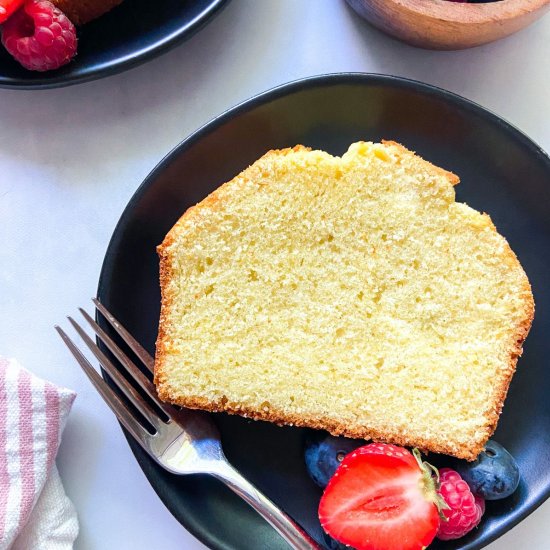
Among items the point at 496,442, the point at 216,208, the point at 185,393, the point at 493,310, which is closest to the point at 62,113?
the point at 216,208

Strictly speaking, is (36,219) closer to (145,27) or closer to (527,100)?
(145,27)

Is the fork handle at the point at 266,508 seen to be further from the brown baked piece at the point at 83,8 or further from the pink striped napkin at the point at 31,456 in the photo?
the brown baked piece at the point at 83,8

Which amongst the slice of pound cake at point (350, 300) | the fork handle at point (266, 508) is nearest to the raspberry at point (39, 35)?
the slice of pound cake at point (350, 300)

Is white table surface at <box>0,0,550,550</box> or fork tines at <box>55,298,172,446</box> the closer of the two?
fork tines at <box>55,298,172,446</box>

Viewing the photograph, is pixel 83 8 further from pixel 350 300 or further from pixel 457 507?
pixel 457 507

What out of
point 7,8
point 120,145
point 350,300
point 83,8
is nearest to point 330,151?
point 350,300

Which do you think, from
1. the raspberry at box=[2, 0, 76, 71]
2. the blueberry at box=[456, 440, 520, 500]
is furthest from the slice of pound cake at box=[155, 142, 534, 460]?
the raspberry at box=[2, 0, 76, 71]

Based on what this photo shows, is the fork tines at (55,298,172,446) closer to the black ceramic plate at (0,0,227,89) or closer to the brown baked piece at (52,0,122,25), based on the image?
the black ceramic plate at (0,0,227,89)
